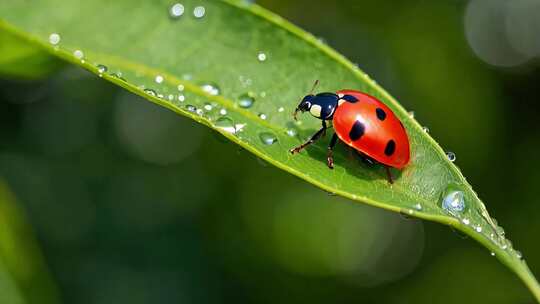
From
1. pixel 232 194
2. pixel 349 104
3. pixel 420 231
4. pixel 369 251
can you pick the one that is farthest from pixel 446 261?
pixel 349 104

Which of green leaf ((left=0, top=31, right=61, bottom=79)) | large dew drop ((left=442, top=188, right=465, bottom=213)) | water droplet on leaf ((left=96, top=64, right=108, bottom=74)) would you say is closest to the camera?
large dew drop ((left=442, top=188, right=465, bottom=213))


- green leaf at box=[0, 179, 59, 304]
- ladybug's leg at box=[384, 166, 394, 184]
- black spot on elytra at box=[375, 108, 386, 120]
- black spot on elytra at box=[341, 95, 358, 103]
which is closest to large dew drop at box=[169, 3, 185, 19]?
black spot on elytra at box=[341, 95, 358, 103]

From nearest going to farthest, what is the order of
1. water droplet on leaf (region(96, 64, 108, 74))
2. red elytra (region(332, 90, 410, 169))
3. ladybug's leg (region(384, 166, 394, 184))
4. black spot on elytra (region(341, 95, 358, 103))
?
1. water droplet on leaf (region(96, 64, 108, 74))
2. ladybug's leg (region(384, 166, 394, 184))
3. red elytra (region(332, 90, 410, 169))
4. black spot on elytra (region(341, 95, 358, 103))

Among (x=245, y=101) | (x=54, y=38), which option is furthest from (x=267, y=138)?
(x=54, y=38)

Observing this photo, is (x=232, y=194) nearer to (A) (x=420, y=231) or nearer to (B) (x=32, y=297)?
(A) (x=420, y=231)

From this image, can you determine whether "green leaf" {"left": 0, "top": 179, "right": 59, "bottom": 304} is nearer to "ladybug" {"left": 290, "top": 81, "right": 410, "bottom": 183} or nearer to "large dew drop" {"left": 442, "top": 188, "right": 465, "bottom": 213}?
"ladybug" {"left": 290, "top": 81, "right": 410, "bottom": 183}

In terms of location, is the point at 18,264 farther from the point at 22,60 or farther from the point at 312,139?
the point at 312,139

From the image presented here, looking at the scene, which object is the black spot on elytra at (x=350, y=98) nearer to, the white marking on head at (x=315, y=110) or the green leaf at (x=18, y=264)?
the white marking on head at (x=315, y=110)
